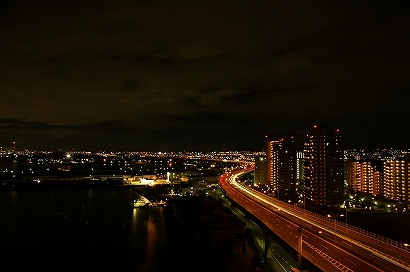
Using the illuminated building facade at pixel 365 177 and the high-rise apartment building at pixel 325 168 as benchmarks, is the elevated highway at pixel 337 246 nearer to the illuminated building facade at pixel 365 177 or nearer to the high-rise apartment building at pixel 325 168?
the high-rise apartment building at pixel 325 168

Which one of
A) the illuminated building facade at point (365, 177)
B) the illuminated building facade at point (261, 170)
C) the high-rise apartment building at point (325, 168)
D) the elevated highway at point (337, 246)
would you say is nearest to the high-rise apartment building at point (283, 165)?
the illuminated building facade at point (261, 170)

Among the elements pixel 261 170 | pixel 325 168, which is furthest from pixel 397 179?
pixel 261 170

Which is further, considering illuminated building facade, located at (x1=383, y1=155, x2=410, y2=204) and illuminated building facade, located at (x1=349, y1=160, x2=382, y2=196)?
illuminated building facade, located at (x1=349, y1=160, x2=382, y2=196)

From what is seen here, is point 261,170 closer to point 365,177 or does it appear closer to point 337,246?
point 365,177

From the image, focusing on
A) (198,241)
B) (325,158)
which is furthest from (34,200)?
(325,158)

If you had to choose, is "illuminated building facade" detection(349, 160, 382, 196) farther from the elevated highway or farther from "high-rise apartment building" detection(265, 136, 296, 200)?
the elevated highway

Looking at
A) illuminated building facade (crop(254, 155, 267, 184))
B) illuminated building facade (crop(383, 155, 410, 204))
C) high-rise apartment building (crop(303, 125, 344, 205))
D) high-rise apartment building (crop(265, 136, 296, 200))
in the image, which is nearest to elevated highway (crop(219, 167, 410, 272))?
high-rise apartment building (crop(303, 125, 344, 205))
